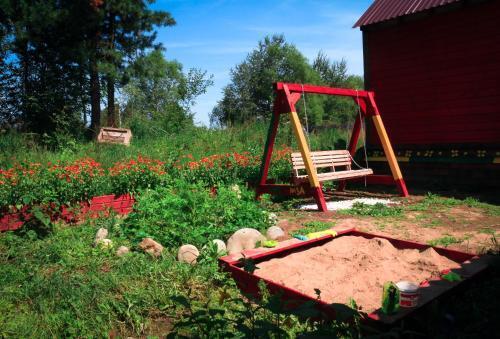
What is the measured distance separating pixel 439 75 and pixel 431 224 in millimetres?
5126

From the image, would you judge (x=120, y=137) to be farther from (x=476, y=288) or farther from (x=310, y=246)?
(x=476, y=288)

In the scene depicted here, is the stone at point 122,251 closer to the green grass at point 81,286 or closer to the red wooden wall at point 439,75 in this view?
the green grass at point 81,286

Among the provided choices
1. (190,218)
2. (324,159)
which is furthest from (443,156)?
(190,218)

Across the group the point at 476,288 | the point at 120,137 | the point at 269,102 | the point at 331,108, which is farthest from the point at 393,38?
the point at 331,108

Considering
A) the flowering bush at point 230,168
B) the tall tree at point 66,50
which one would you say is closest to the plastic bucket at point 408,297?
the flowering bush at point 230,168

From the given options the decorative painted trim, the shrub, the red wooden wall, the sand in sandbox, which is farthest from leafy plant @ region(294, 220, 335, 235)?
the red wooden wall

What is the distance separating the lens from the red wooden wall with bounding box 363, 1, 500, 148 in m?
8.34

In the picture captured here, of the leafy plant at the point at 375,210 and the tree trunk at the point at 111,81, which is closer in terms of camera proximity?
the leafy plant at the point at 375,210

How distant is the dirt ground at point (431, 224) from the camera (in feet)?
14.5

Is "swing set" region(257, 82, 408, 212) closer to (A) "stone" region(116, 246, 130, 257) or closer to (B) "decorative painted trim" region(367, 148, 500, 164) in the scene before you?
(B) "decorative painted trim" region(367, 148, 500, 164)

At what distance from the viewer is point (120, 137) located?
10.9 meters

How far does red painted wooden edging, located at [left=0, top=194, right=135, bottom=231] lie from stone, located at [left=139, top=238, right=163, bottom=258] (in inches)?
65.4

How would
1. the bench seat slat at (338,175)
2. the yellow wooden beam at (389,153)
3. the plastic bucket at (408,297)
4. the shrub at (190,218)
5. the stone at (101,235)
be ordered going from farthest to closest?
the yellow wooden beam at (389,153) < the bench seat slat at (338,175) < the stone at (101,235) < the shrub at (190,218) < the plastic bucket at (408,297)

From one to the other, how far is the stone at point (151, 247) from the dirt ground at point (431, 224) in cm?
164
